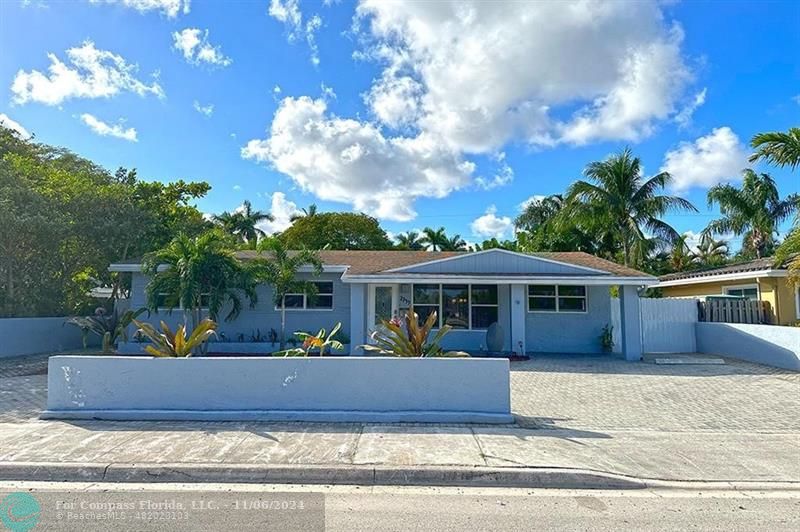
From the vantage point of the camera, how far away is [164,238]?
22000mm

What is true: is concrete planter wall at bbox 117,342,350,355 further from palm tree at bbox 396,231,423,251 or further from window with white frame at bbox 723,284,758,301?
palm tree at bbox 396,231,423,251

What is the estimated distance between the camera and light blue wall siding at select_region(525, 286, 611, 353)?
53.4 feet

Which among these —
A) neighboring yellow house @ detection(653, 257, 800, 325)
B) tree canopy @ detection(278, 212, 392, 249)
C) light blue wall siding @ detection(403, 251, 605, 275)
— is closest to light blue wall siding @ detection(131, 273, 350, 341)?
light blue wall siding @ detection(403, 251, 605, 275)

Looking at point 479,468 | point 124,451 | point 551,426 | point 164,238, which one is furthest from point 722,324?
point 164,238

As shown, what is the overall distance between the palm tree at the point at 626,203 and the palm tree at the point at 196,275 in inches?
703

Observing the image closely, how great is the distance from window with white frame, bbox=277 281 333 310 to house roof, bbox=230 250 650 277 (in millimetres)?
802

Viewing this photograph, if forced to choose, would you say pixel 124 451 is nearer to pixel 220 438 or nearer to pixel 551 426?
pixel 220 438

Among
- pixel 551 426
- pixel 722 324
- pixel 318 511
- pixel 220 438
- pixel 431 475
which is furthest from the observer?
pixel 722 324

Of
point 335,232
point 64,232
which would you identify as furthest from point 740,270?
point 335,232

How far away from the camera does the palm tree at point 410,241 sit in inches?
1676

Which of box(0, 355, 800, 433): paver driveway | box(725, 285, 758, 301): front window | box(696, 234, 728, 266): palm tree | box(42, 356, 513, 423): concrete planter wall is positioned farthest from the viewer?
box(696, 234, 728, 266): palm tree

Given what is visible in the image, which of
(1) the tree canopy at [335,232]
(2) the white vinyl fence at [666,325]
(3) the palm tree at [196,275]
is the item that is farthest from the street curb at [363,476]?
(1) the tree canopy at [335,232]

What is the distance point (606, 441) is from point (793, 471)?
2.01m

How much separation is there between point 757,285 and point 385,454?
16580mm
